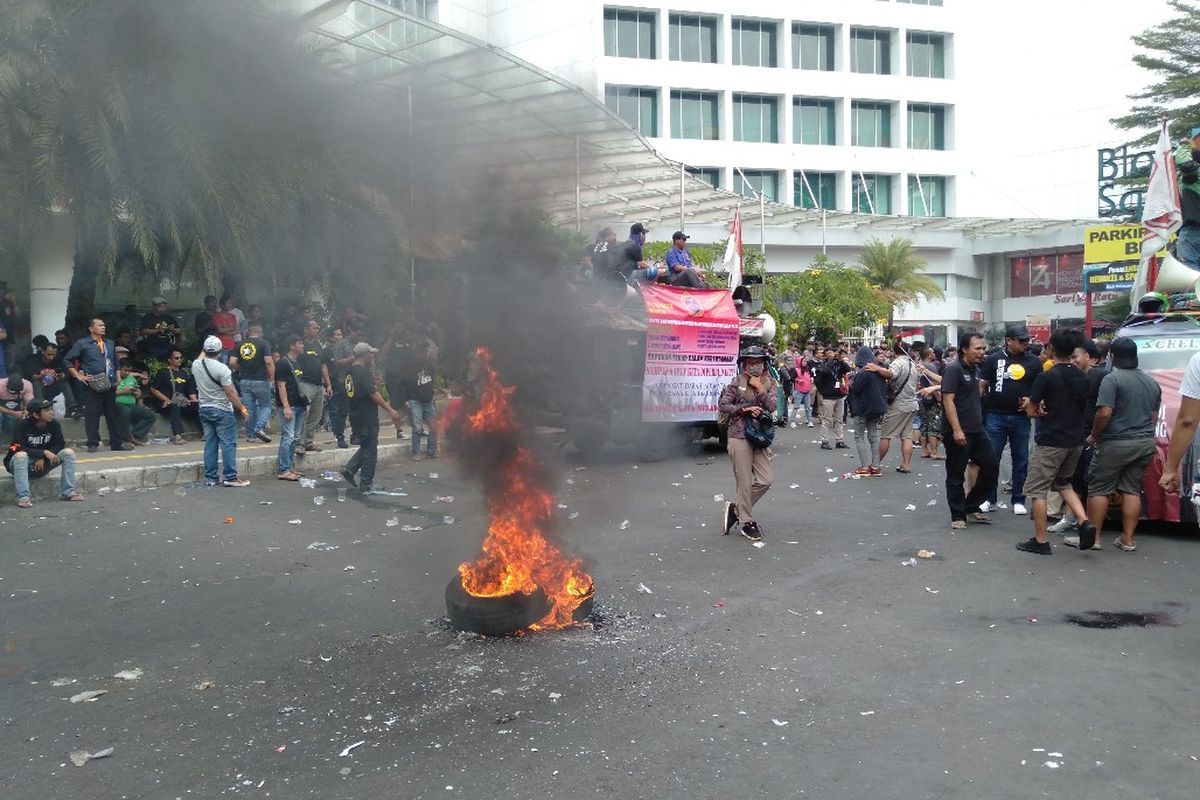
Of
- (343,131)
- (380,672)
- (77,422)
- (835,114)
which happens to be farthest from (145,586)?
(835,114)

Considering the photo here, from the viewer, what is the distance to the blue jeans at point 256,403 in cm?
1214

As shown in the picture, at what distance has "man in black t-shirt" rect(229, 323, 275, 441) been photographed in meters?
11.6

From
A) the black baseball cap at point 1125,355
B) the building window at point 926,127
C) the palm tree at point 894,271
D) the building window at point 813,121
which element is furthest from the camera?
the building window at point 926,127

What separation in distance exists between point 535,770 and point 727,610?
2.54m

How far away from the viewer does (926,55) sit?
45438 millimetres

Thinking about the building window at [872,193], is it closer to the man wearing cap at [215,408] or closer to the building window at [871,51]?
the building window at [871,51]

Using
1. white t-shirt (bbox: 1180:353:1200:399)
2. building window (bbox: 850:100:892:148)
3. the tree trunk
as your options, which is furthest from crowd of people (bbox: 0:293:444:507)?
building window (bbox: 850:100:892:148)

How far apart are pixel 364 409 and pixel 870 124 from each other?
3985cm

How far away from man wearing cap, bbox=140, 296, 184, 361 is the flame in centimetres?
943

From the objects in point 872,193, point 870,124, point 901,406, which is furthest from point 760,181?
point 901,406

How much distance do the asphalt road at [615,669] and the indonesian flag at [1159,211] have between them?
3776 millimetres

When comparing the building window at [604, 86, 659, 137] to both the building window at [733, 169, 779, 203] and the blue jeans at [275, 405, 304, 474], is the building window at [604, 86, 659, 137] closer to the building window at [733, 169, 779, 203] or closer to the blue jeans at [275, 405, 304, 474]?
the blue jeans at [275, 405, 304, 474]

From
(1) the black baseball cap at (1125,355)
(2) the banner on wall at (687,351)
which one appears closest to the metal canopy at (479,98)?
(1) the black baseball cap at (1125,355)

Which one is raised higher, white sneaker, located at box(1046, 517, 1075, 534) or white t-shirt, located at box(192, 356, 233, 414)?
white t-shirt, located at box(192, 356, 233, 414)
